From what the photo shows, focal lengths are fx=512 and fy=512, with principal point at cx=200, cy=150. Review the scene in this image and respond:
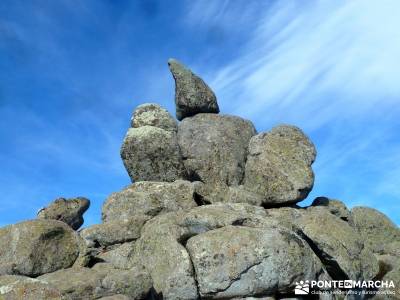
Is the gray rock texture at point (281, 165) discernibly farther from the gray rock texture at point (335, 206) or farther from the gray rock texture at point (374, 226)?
the gray rock texture at point (374, 226)

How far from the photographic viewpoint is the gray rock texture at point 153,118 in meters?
41.2

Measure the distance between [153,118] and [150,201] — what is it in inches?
334

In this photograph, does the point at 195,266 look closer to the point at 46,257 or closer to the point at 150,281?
the point at 150,281

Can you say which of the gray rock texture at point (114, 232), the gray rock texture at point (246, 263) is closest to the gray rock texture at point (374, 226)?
the gray rock texture at point (246, 263)

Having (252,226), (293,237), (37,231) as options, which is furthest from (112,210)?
(293,237)

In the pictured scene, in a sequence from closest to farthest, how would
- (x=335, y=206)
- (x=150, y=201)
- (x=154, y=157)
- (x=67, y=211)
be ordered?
(x=150, y=201), (x=335, y=206), (x=67, y=211), (x=154, y=157)

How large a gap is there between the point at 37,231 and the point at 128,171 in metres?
14.3

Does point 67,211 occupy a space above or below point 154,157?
below

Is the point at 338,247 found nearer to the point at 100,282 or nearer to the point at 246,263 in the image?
the point at 246,263

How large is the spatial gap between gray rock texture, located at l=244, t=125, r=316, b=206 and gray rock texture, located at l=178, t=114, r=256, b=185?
4.06ft

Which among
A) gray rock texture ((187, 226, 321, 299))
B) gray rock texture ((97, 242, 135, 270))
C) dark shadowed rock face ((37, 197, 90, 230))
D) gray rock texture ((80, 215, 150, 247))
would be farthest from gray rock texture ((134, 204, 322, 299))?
dark shadowed rock face ((37, 197, 90, 230))

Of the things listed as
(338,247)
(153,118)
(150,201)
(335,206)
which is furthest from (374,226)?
(153,118)

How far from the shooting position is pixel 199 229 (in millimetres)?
27141

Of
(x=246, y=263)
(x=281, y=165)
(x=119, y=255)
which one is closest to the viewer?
(x=246, y=263)
